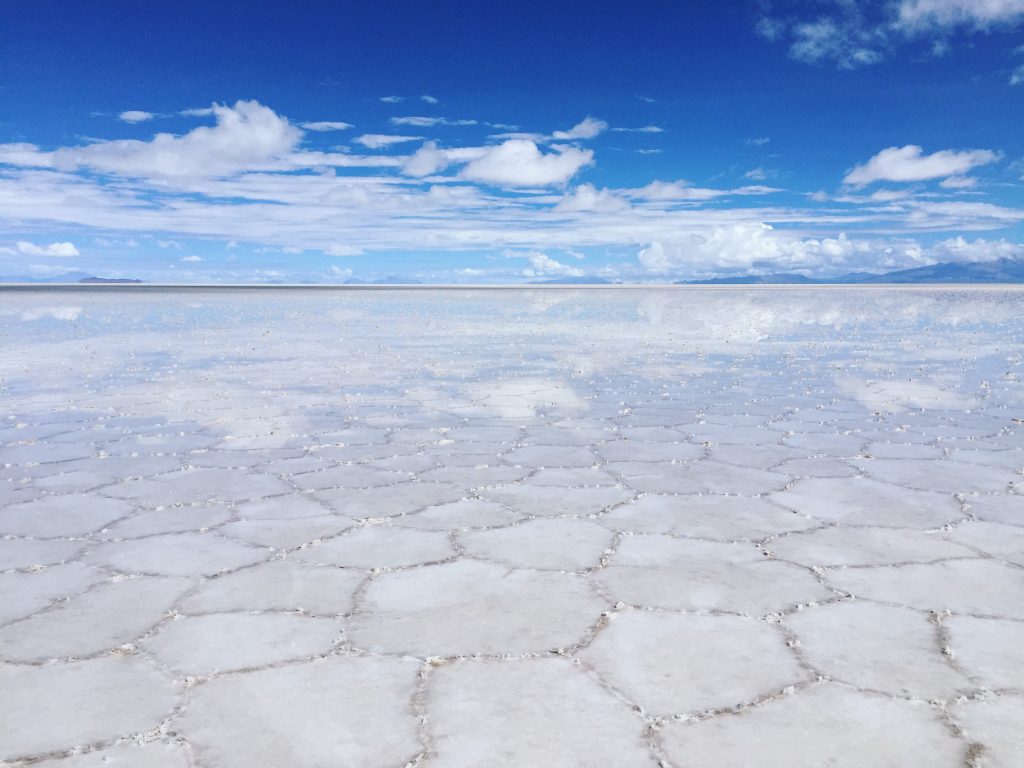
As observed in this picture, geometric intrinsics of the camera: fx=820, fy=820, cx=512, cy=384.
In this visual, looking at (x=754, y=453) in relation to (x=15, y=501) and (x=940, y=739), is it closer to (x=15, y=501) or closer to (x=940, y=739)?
(x=940, y=739)

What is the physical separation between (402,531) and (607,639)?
0.89 metres

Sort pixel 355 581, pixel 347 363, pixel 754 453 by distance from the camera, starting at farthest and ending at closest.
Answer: pixel 347 363 → pixel 754 453 → pixel 355 581

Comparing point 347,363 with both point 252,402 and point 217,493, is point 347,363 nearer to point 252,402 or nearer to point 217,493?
point 252,402

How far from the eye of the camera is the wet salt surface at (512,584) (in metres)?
1.38

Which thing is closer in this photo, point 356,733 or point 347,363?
point 356,733

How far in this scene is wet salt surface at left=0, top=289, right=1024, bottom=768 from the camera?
4.51 feet

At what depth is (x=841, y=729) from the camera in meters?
1.37

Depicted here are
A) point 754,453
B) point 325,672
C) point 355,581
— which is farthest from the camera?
point 754,453

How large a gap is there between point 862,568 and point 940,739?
782mm

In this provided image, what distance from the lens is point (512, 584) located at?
199 cm

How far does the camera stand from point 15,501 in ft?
8.93

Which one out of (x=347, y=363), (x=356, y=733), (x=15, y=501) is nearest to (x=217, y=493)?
(x=15, y=501)

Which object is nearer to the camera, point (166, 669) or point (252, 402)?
point (166, 669)

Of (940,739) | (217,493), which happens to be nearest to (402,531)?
(217,493)
